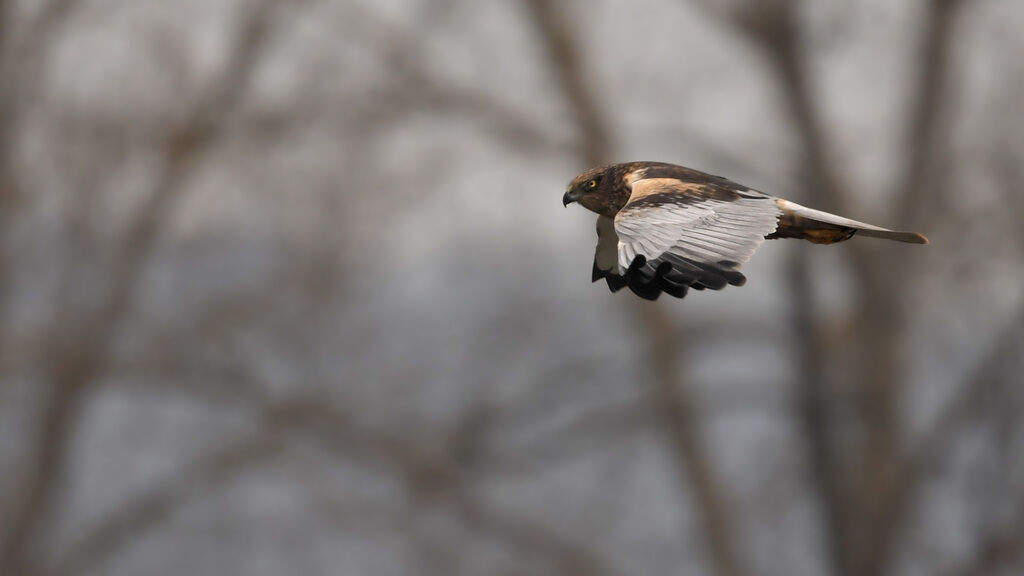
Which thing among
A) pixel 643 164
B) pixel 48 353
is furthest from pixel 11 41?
pixel 643 164

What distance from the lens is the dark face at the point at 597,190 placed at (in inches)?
56.2

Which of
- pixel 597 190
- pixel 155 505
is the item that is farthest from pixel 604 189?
pixel 155 505

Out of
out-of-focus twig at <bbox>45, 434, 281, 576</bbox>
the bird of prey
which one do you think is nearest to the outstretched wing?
the bird of prey

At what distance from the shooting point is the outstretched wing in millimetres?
1055

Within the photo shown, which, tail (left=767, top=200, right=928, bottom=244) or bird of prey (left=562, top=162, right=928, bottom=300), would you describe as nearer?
bird of prey (left=562, top=162, right=928, bottom=300)

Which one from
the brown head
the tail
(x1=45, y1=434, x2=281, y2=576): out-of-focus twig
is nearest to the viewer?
the tail

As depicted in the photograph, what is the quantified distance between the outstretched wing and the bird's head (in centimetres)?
9

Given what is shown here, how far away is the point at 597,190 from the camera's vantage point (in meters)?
1.44

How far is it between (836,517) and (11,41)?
207 inches

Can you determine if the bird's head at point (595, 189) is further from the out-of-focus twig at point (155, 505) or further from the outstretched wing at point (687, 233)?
the out-of-focus twig at point (155, 505)

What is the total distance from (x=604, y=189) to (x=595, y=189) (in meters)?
0.01

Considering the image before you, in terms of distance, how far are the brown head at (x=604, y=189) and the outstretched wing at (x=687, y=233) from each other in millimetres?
70

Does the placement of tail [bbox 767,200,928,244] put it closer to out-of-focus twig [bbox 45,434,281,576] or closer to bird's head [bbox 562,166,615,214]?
bird's head [bbox 562,166,615,214]

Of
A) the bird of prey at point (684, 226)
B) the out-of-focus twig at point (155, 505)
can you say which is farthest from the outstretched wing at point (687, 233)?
the out-of-focus twig at point (155, 505)
